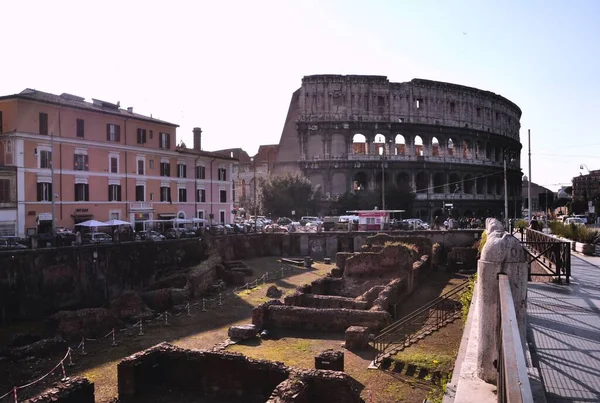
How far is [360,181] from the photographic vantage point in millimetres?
76062

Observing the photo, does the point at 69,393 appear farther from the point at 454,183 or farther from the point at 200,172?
the point at 454,183

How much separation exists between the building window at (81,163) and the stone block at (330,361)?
30408mm

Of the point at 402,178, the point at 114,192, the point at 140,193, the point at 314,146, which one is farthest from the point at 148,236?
the point at 402,178

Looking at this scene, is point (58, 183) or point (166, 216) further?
point (166, 216)

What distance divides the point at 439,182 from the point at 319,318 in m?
60.0

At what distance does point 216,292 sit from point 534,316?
78.4 feet

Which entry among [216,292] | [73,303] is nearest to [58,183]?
[73,303]

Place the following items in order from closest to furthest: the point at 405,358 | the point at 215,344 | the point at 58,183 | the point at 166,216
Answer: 1. the point at 405,358
2. the point at 215,344
3. the point at 58,183
4. the point at 166,216

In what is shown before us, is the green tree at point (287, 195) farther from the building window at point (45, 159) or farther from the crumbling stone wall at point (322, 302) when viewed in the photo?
the crumbling stone wall at point (322, 302)

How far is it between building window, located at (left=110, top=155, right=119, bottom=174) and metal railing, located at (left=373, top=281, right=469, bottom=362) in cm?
2940

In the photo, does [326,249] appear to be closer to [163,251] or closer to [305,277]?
[305,277]

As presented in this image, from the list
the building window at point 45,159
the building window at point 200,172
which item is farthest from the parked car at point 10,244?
the building window at point 200,172

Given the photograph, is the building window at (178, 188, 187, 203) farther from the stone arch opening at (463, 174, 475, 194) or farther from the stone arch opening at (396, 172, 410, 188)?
the stone arch opening at (463, 174, 475, 194)

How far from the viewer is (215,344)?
2031 cm
